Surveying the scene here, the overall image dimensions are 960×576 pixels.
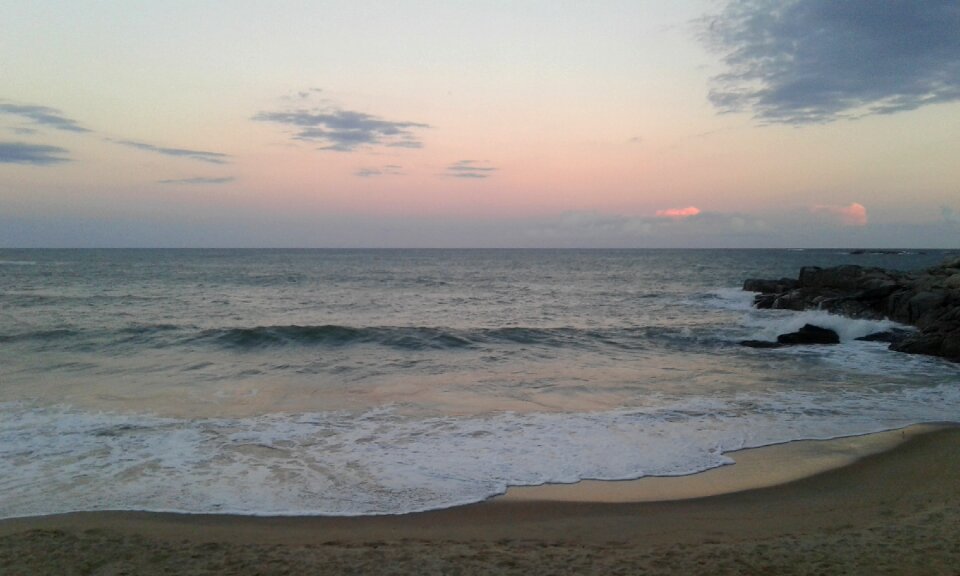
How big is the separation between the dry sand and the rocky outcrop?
12946mm

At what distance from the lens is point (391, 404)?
12.4 metres

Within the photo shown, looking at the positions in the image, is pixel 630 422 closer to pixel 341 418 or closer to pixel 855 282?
pixel 341 418

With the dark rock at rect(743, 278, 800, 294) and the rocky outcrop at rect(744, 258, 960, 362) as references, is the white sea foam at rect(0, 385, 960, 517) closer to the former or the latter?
the rocky outcrop at rect(744, 258, 960, 362)

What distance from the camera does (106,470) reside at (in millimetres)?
8422

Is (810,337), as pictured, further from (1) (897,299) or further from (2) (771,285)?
(2) (771,285)

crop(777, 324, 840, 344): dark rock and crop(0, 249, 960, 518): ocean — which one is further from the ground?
crop(777, 324, 840, 344): dark rock

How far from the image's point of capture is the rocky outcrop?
1858 centimetres

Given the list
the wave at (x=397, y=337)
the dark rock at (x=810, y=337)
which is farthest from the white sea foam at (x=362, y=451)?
the wave at (x=397, y=337)

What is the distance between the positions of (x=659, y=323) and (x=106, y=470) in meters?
23.7

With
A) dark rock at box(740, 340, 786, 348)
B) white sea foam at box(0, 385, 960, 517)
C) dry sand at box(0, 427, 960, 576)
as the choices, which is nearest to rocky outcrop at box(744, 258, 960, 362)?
dark rock at box(740, 340, 786, 348)

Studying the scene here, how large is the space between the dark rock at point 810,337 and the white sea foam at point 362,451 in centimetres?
882

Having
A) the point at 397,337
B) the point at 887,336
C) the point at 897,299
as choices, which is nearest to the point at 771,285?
the point at 897,299

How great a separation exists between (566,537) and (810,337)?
740 inches

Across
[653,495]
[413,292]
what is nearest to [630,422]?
[653,495]
